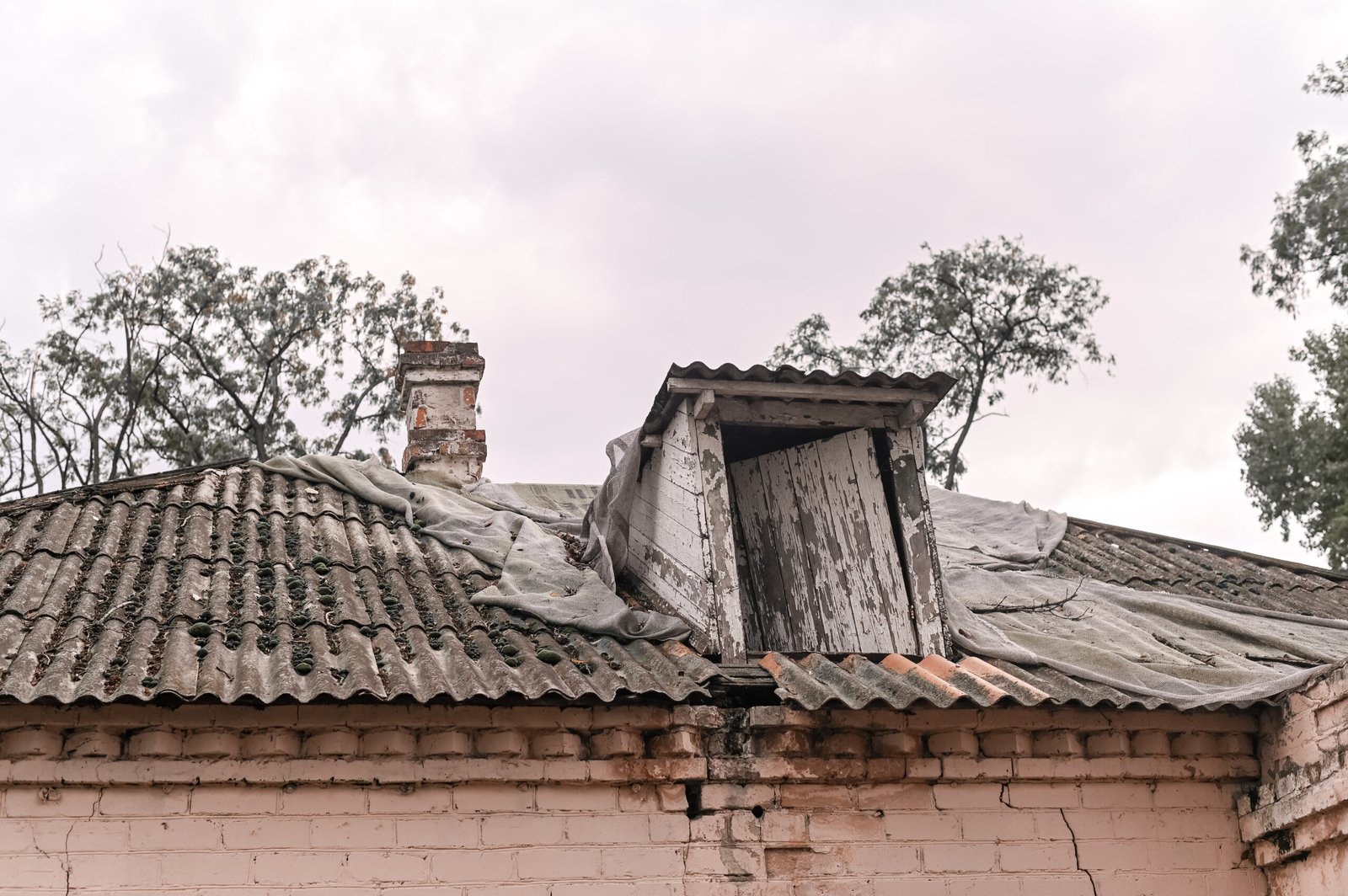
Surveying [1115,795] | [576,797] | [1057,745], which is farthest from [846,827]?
[1115,795]

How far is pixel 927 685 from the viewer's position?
20.9 ft

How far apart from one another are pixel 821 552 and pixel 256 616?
320 cm

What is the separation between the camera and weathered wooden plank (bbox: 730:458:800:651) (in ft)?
26.9

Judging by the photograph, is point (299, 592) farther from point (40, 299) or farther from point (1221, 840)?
point (40, 299)

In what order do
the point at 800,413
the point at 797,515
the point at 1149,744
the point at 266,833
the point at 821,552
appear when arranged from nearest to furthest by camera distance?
the point at 266,833 → the point at 1149,744 → the point at 800,413 → the point at 821,552 → the point at 797,515

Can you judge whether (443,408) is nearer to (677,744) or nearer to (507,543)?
(507,543)

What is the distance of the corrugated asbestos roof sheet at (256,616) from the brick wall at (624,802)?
9.1 inches

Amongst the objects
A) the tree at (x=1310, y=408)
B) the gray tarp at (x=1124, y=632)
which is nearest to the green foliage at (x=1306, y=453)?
the tree at (x=1310, y=408)

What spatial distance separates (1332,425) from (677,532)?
655 inches

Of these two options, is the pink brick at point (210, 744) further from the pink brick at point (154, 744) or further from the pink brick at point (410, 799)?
the pink brick at point (410, 799)

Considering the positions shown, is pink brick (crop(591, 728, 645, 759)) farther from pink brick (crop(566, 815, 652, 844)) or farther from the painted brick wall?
pink brick (crop(566, 815, 652, 844))

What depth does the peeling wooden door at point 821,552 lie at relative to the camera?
7590mm

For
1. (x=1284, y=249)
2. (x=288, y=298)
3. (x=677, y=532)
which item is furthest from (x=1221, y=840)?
(x=288, y=298)

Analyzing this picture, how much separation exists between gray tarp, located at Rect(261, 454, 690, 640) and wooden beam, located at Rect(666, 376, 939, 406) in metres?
1.20
